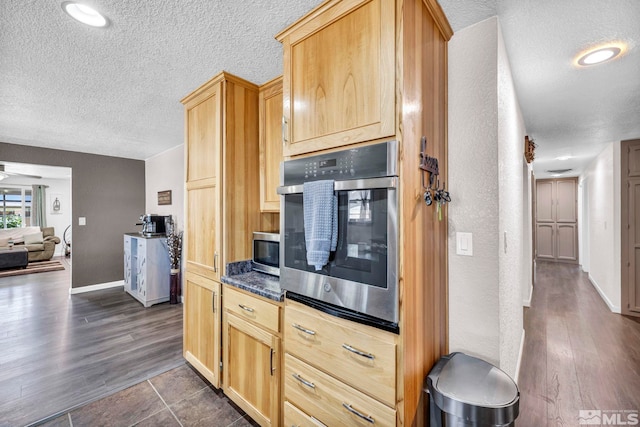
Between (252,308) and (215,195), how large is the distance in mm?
876

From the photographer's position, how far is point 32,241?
7.20m

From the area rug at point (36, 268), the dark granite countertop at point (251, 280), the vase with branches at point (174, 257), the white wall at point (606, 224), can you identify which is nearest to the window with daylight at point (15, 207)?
the area rug at point (36, 268)

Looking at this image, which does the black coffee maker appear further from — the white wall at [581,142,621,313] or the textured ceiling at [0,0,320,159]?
the white wall at [581,142,621,313]

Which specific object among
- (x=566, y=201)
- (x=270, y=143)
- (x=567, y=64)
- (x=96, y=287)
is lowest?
(x=96, y=287)

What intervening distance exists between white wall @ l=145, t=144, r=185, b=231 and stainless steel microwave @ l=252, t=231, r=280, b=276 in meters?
2.63

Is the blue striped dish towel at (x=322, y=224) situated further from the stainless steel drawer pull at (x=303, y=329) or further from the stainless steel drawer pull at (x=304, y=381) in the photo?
the stainless steel drawer pull at (x=304, y=381)

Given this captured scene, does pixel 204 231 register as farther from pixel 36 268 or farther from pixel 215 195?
pixel 36 268

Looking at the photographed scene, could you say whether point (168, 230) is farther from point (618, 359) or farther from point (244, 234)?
point (618, 359)

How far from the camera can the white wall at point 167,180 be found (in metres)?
4.39

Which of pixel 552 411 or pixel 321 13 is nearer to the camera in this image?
pixel 321 13

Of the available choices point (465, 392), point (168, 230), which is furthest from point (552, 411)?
point (168, 230)

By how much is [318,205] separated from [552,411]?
7.37 ft

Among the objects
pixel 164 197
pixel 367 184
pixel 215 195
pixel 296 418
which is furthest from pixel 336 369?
pixel 164 197

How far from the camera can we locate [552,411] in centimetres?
196
